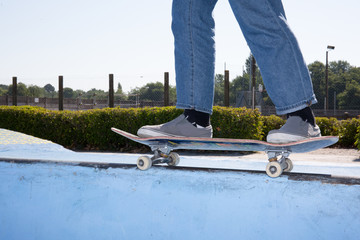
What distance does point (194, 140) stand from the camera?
1.95 metres

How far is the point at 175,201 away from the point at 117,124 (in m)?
8.47

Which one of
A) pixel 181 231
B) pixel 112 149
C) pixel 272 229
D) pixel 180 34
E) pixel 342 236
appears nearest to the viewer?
pixel 342 236

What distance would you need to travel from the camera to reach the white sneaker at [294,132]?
179 cm

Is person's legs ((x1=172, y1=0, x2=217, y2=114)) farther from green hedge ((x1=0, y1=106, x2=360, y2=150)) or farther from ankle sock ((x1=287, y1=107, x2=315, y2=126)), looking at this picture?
green hedge ((x1=0, y1=106, x2=360, y2=150))

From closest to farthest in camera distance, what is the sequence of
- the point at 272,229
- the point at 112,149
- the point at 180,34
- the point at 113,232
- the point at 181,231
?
the point at 272,229
the point at 181,231
the point at 113,232
the point at 180,34
the point at 112,149

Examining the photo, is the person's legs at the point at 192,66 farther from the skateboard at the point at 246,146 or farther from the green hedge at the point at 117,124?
the green hedge at the point at 117,124

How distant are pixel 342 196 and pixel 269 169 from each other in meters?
0.30

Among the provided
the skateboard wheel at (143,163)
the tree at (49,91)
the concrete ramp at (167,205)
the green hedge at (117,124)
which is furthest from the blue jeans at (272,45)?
the tree at (49,91)

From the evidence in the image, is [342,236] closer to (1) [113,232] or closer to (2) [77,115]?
(1) [113,232]

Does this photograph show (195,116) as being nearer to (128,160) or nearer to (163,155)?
(163,155)

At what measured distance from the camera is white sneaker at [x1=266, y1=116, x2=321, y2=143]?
5.89ft

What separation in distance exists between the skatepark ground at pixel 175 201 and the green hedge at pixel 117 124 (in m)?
6.91

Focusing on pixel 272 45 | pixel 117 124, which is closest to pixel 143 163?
pixel 272 45

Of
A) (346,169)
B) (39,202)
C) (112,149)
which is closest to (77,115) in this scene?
(112,149)
